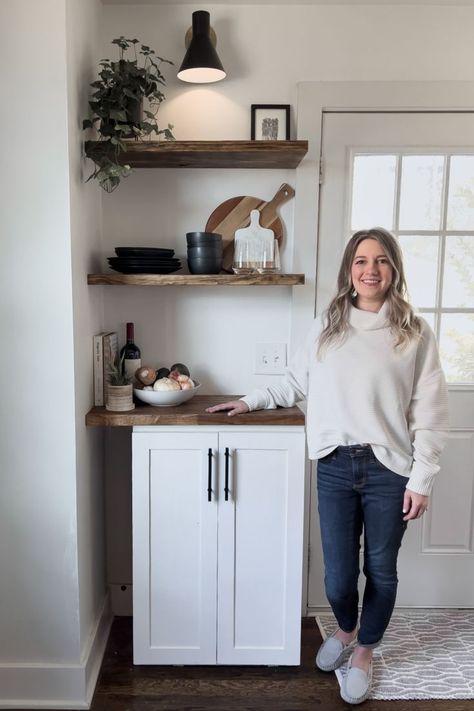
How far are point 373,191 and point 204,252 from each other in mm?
742

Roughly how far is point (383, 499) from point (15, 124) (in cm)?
159

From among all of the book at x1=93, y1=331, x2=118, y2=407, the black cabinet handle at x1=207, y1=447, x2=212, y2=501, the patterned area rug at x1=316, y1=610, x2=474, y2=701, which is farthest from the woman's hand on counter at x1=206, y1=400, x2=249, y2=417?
the patterned area rug at x1=316, y1=610, x2=474, y2=701

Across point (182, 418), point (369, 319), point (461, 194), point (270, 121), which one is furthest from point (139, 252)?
point (461, 194)

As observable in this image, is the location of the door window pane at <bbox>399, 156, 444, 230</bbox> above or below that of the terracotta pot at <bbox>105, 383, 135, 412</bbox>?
above

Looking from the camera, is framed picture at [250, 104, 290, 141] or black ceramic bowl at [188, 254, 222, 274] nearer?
black ceramic bowl at [188, 254, 222, 274]

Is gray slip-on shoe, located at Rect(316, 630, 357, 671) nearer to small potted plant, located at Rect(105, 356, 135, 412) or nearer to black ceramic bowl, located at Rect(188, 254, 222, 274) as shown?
small potted plant, located at Rect(105, 356, 135, 412)

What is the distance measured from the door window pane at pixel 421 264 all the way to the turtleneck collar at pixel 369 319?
20.9 inches

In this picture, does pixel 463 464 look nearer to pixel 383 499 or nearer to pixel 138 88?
pixel 383 499

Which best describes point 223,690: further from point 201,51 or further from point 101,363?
point 201,51

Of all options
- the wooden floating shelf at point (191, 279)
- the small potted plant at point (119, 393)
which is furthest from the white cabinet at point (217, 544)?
the wooden floating shelf at point (191, 279)

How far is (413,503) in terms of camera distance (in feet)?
5.42

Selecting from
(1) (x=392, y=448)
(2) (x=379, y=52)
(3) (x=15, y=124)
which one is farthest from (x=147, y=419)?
(2) (x=379, y=52)

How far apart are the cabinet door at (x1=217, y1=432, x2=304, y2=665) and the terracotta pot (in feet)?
1.16

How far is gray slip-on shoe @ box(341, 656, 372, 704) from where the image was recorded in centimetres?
177
